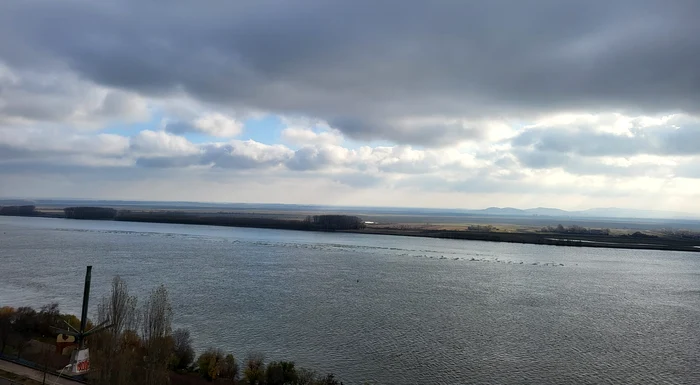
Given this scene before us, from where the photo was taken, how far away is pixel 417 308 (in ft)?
49.4

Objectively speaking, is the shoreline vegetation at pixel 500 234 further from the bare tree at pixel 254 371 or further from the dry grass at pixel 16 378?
the dry grass at pixel 16 378

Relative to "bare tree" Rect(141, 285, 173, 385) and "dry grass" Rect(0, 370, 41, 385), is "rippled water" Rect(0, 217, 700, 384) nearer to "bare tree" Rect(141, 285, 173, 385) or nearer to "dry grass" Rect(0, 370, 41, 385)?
"bare tree" Rect(141, 285, 173, 385)

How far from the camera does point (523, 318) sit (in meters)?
14.2

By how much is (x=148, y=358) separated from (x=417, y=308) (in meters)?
8.55

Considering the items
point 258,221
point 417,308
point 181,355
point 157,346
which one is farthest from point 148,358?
point 258,221

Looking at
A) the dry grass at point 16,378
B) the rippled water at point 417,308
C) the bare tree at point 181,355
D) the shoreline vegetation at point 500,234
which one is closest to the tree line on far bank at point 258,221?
the shoreline vegetation at point 500,234

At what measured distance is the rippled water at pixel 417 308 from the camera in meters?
10.4

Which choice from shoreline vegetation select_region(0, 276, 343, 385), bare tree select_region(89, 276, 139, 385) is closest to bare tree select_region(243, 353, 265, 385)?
shoreline vegetation select_region(0, 276, 343, 385)

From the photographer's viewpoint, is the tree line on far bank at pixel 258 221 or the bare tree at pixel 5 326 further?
the tree line on far bank at pixel 258 221

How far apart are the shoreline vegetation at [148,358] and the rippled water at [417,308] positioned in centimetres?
106

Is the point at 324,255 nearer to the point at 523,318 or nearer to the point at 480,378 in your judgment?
the point at 523,318

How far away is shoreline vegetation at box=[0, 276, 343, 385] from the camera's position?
791 cm

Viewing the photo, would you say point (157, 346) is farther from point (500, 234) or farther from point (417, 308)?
point (500, 234)

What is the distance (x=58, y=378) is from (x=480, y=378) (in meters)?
7.22
